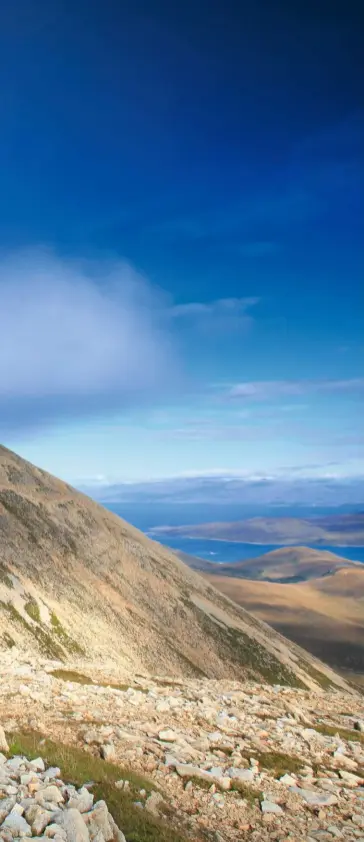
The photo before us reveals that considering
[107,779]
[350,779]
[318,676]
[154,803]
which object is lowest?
[318,676]

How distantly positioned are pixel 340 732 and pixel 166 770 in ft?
48.9

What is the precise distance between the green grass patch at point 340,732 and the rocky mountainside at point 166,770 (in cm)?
10

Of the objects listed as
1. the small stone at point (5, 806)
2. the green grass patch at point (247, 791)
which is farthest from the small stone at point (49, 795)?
the green grass patch at point (247, 791)

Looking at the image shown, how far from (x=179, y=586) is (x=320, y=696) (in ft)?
278

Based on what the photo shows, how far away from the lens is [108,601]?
98312 mm

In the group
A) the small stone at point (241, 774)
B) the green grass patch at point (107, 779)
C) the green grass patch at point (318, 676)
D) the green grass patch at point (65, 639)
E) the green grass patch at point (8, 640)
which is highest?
the green grass patch at point (107, 779)

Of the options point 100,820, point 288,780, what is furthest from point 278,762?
point 100,820

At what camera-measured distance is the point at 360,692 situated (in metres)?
131

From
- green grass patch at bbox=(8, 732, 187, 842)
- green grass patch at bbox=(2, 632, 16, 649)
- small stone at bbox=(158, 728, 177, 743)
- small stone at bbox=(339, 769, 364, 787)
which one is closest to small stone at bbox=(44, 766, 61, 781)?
green grass patch at bbox=(8, 732, 187, 842)

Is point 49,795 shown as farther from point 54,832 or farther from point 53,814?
point 54,832

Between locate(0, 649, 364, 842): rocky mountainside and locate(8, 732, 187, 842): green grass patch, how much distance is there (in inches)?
1.4

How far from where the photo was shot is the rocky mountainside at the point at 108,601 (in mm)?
80562

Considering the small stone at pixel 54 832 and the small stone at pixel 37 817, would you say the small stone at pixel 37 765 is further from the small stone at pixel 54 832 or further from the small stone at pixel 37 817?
the small stone at pixel 54 832

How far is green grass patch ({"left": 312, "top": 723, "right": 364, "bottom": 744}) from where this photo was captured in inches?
1021
